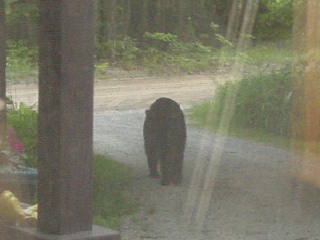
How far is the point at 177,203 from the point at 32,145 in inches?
80.7

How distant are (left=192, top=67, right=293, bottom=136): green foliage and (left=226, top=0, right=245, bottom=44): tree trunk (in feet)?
17.1

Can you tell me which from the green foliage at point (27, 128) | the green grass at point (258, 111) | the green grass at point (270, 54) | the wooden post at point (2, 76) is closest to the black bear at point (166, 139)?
the green foliage at point (27, 128)

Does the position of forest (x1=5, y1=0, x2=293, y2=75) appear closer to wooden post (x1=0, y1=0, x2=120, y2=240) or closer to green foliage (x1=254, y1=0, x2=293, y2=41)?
green foliage (x1=254, y1=0, x2=293, y2=41)

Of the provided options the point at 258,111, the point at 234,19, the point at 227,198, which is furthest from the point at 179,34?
the point at 227,198

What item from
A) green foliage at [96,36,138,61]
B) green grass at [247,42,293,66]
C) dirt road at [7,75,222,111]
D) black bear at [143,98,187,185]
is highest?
black bear at [143,98,187,185]

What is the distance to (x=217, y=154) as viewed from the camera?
37.6 feet

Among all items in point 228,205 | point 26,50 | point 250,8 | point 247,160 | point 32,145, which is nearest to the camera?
point 228,205

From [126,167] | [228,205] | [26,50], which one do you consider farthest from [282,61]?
[228,205]

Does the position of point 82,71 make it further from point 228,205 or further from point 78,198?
point 228,205

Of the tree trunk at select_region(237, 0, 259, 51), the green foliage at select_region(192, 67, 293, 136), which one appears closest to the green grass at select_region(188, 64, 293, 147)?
the green foliage at select_region(192, 67, 293, 136)

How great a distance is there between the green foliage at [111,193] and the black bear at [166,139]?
1.16 ft

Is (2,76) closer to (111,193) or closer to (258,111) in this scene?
(111,193)

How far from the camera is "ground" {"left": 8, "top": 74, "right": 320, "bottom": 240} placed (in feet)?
24.0

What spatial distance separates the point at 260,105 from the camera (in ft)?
47.1
